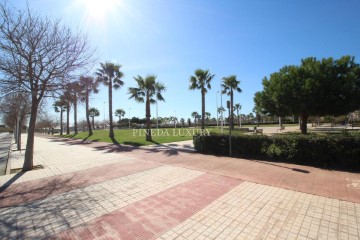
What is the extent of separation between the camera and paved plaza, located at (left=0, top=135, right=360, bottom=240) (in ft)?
12.1

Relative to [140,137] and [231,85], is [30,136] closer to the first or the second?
[140,137]

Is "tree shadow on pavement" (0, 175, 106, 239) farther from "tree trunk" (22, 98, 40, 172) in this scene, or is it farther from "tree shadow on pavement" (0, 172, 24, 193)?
"tree trunk" (22, 98, 40, 172)

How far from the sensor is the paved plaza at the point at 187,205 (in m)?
3.69

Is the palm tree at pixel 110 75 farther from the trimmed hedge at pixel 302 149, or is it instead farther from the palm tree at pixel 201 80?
the trimmed hedge at pixel 302 149

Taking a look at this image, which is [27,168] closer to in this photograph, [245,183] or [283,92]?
[245,183]

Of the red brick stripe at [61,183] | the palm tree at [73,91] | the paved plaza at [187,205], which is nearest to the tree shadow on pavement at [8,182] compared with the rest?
the paved plaza at [187,205]

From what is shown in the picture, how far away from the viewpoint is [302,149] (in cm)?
838

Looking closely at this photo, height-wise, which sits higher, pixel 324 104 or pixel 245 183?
pixel 324 104

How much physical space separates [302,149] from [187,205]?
618 centimetres

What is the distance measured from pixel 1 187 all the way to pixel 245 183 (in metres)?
8.44

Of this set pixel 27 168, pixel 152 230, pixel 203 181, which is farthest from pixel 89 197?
pixel 27 168

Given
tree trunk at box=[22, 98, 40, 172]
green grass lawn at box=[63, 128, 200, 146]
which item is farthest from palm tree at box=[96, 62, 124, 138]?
tree trunk at box=[22, 98, 40, 172]

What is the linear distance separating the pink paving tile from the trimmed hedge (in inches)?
162

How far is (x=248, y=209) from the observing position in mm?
4492
